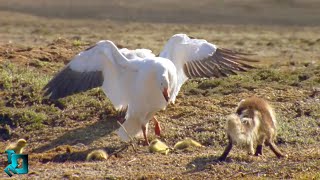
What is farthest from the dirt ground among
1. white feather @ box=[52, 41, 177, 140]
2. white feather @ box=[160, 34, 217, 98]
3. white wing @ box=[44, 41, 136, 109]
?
white feather @ box=[160, 34, 217, 98]

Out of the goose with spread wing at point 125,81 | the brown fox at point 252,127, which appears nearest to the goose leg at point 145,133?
the goose with spread wing at point 125,81

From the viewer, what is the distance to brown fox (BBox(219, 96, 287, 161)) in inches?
371

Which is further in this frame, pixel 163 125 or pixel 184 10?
pixel 184 10

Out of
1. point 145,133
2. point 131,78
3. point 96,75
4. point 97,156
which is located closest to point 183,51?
point 131,78

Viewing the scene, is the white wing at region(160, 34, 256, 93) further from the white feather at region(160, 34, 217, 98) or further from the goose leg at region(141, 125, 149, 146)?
the goose leg at region(141, 125, 149, 146)

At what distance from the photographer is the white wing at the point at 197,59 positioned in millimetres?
12273

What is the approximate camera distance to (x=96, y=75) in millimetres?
11602

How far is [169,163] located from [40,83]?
15.0ft

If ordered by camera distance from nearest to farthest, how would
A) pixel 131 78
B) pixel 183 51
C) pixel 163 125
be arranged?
pixel 131 78 < pixel 163 125 < pixel 183 51

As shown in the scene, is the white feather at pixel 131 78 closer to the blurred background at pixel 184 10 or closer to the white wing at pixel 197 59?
the white wing at pixel 197 59

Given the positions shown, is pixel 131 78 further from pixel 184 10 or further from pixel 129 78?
pixel 184 10

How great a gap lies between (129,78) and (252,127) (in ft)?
8.47

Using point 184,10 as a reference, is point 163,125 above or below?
above

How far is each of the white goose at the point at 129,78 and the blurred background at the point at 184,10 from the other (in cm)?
2955
